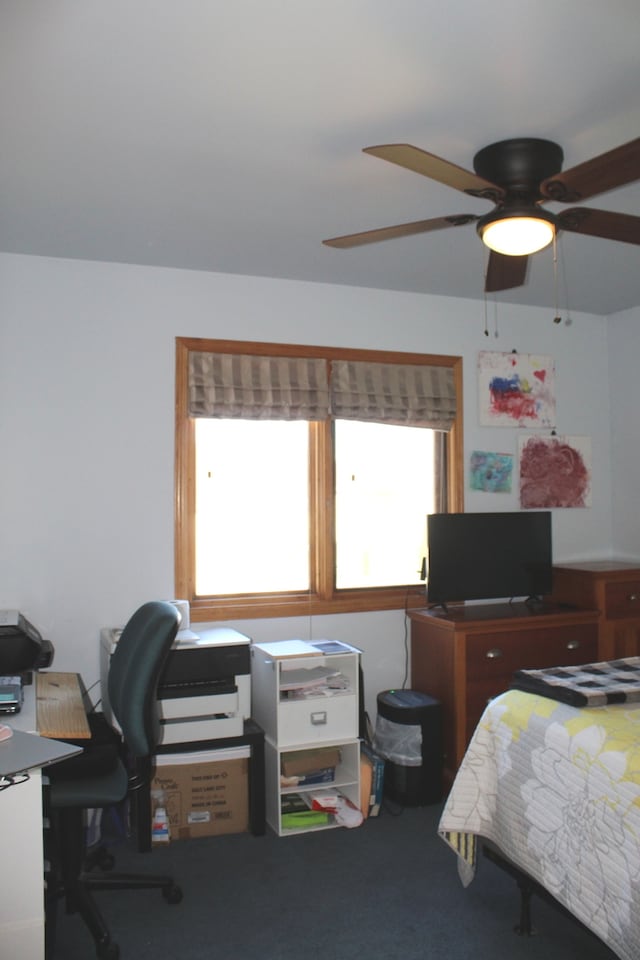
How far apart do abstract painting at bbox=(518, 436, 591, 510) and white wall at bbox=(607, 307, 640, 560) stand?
192 millimetres

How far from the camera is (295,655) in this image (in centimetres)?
346

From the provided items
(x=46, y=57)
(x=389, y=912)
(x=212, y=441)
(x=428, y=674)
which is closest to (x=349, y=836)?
(x=389, y=912)

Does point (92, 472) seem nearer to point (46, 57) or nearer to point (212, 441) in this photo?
point (212, 441)

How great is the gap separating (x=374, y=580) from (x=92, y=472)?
159 centimetres

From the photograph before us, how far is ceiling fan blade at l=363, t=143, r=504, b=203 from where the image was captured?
196cm

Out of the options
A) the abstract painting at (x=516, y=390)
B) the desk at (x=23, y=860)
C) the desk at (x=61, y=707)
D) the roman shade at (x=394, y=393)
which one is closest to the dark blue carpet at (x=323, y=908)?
the desk at (x=23, y=860)

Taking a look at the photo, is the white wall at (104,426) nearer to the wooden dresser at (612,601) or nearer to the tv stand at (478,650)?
the tv stand at (478,650)

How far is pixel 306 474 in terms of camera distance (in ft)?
13.5

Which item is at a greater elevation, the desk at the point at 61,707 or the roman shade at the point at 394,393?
the roman shade at the point at 394,393

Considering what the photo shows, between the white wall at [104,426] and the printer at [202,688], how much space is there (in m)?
0.34

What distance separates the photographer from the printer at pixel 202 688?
3299 mm

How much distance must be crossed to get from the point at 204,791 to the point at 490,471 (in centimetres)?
230

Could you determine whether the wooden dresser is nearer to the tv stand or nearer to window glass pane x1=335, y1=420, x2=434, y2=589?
the tv stand

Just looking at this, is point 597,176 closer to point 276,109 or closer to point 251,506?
point 276,109
